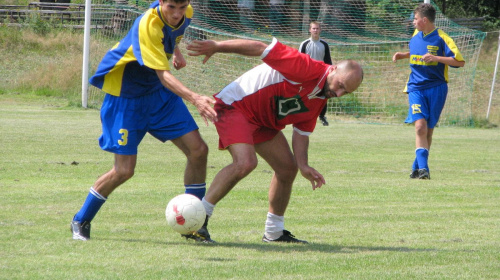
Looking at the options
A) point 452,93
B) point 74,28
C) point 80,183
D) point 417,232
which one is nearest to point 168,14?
point 417,232

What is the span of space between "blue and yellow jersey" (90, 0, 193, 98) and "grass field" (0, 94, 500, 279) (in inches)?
44.7

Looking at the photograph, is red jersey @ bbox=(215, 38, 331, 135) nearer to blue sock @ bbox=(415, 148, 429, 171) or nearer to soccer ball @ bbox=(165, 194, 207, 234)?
soccer ball @ bbox=(165, 194, 207, 234)

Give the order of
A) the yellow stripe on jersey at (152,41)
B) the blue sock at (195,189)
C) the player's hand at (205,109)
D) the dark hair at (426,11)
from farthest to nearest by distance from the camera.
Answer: the dark hair at (426,11) < the blue sock at (195,189) < the yellow stripe on jersey at (152,41) < the player's hand at (205,109)

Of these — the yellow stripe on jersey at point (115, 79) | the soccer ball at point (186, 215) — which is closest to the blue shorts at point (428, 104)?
the soccer ball at point (186, 215)

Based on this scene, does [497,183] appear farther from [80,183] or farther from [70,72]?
[70,72]

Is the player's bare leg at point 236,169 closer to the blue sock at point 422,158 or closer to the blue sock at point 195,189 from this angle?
the blue sock at point 195,189

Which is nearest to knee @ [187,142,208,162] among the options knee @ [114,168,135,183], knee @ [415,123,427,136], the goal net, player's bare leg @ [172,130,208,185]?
player's bare leg @ [172,130,208,185]

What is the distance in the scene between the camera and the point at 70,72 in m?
24.6

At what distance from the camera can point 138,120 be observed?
541 cm

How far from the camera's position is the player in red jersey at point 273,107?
506 cm

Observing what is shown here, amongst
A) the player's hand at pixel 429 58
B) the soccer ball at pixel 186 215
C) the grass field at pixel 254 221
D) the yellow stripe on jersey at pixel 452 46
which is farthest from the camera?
the yellow stripe on jersey at pixel 452 46

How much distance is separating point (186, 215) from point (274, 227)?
77 centimetres

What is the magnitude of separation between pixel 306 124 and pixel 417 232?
141 cm

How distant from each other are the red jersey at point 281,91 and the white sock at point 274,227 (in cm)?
72
